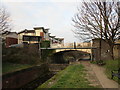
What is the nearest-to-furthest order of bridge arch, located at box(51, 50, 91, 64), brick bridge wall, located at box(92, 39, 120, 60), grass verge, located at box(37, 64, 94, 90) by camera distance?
grass verge, located at box(37, 64, 94, 90), brick bridge wall, located at box(92, 39, 120, 60), bridge arch, located at box(51, 50, 91, 64)

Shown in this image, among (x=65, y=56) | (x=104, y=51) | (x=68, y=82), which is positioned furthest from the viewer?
(x=65, y=56)

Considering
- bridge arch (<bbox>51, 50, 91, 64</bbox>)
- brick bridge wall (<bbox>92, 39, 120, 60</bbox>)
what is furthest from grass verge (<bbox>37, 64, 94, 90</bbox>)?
bridge arch (<bbox>51, 50, 91, 64</bbox>)

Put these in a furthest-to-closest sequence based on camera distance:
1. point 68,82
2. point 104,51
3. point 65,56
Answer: point 65,56 < point 104,51 < point 68,82

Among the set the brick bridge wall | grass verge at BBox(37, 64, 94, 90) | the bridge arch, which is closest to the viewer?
grass verge at BBox(37, 64, 94, 90)

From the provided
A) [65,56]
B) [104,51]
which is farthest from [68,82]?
[65,56]

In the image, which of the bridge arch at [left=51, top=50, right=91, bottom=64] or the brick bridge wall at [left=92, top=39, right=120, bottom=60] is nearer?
the brick bridge wall at [left=92, top=39, right=120, bottom=60]

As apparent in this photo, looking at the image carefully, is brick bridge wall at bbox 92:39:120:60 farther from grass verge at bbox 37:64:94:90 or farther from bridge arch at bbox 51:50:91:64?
grass verge at bbox 37:64:94:90

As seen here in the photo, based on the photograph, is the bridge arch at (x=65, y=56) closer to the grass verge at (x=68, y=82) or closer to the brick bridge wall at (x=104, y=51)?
the brick bridge wall at (x=104, y=51)

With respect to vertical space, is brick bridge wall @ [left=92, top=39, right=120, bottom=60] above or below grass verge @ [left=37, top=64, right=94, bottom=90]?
above

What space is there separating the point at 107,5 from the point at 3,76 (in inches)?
603

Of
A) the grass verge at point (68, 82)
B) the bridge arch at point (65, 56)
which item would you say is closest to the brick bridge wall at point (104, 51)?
the bridge arch at point (65, 56)

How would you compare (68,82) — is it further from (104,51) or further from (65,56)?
(65,56)

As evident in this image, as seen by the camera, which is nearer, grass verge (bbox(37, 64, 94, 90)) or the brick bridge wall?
grass verge (bbox(37, 64, 94, 90))

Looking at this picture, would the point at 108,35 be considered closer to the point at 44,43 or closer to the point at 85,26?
the point at 85,26
